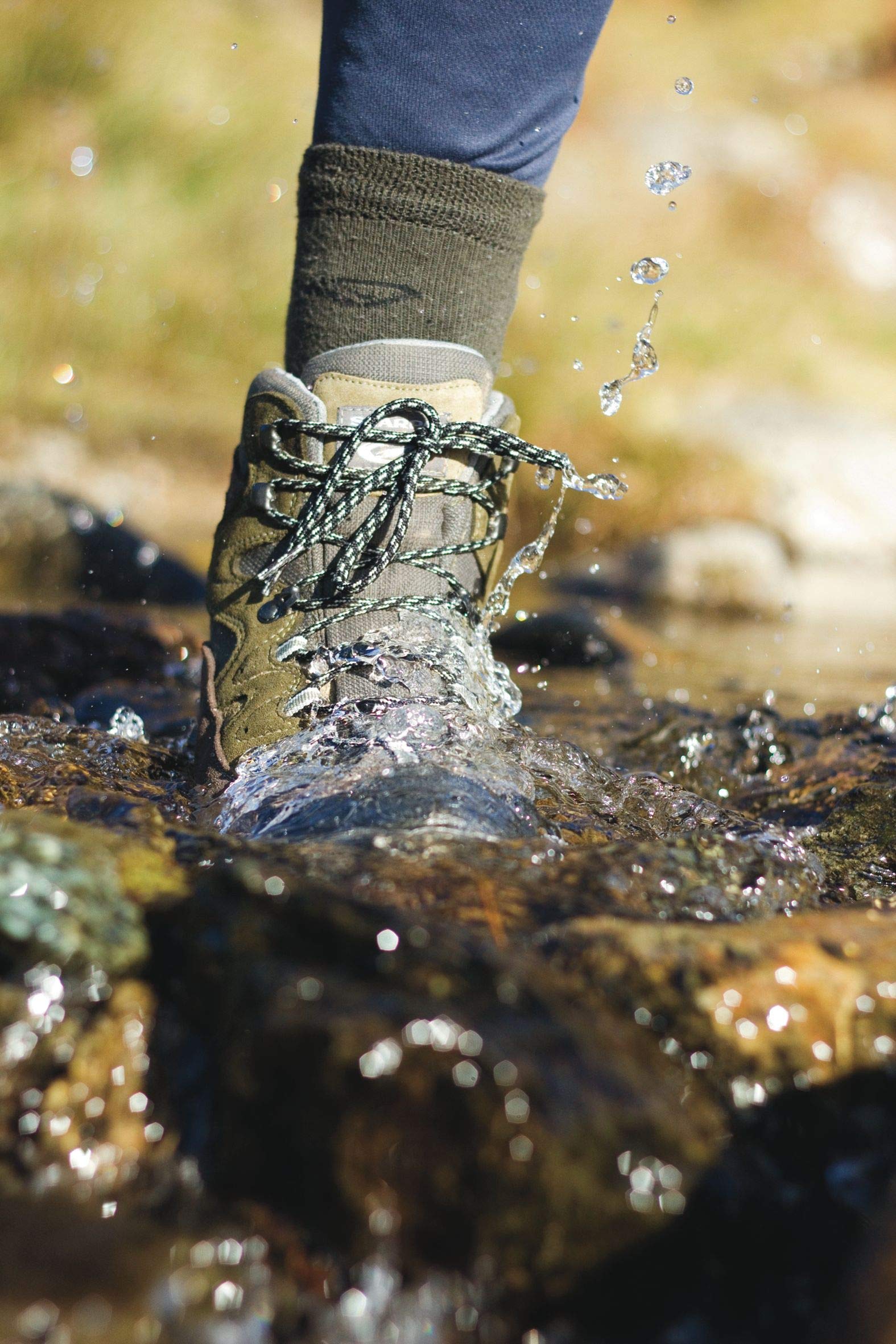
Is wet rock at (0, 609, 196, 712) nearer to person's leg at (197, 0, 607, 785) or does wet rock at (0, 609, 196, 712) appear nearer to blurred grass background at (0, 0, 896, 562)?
person's leg at (197, 0, 607, 785)

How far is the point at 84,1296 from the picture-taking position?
1.88 feet

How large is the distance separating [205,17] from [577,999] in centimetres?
1078

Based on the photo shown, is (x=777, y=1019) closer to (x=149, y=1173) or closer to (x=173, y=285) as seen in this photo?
(x=149, y=1173)

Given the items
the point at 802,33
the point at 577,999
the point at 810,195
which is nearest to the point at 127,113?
the point at 577,999

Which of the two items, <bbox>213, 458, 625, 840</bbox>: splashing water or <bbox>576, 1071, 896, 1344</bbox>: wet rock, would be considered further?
<bbox>213, 458, 625, 840</bbox>: splashing water

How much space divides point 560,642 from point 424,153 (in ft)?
6.62

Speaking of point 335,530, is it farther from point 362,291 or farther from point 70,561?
point 70,561

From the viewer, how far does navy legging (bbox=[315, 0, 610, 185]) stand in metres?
1.45

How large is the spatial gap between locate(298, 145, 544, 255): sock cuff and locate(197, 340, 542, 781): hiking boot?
0.18m

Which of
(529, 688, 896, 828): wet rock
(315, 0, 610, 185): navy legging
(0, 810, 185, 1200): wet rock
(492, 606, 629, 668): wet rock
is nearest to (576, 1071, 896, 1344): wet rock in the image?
(0, 810, 185, 1200): wet rock

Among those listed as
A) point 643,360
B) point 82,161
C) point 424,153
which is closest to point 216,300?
point 82,161

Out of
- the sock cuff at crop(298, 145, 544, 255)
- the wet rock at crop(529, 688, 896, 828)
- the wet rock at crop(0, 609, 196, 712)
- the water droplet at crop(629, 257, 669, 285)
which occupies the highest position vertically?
the sock cuff at crop(298, 145, 544, 255)

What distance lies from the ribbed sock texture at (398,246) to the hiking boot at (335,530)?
0.05 m

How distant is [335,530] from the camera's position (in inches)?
59.2
